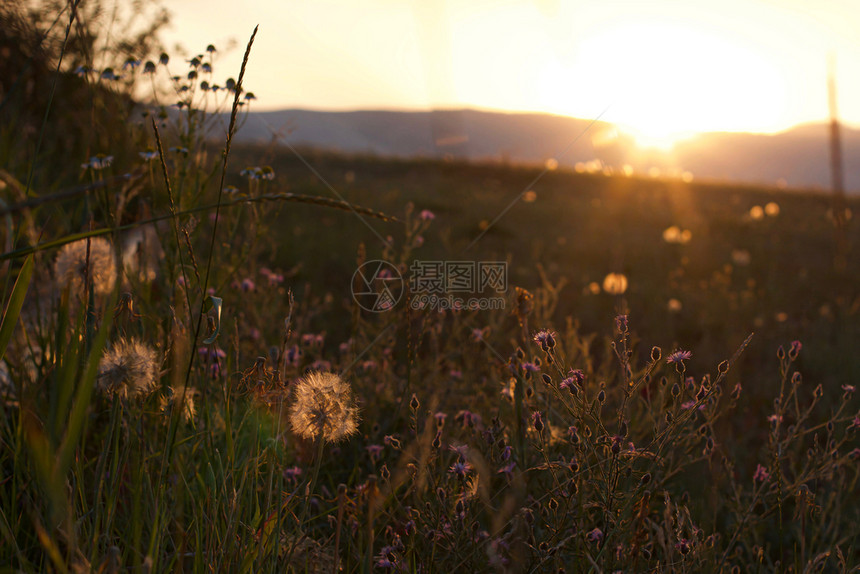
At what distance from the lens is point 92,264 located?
5.83ft

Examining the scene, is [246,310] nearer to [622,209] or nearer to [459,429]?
[459,429]

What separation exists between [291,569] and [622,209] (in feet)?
25.5

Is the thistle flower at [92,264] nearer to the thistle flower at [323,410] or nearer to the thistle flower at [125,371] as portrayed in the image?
the thistle flower at [125,371]

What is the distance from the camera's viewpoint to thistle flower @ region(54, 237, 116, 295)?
184 cm

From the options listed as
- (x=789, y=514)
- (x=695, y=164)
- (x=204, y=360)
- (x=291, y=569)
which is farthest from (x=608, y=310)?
(x=695, y=164)

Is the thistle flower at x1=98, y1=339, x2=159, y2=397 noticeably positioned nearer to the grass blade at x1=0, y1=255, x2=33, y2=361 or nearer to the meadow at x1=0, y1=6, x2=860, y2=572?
the meadow at x1=0, y1=6, x2=860, y2=572

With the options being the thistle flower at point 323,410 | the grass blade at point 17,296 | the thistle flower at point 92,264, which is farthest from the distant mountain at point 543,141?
the grass blade at point 17,296

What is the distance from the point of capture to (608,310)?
459 cm

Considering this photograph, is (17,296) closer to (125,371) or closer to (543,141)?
(125,371)

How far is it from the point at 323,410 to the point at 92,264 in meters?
1.08

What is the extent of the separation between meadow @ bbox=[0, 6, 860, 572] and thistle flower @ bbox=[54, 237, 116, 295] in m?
0.02

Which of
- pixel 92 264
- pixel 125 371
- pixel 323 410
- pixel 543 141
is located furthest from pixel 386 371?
pixel 543 141

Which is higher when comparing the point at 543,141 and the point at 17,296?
the point at 543,141

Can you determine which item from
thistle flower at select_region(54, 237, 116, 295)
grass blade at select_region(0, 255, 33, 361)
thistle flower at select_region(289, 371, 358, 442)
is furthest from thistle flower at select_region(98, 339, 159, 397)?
thistle flower at select_region(54, 237, 116, 295)
